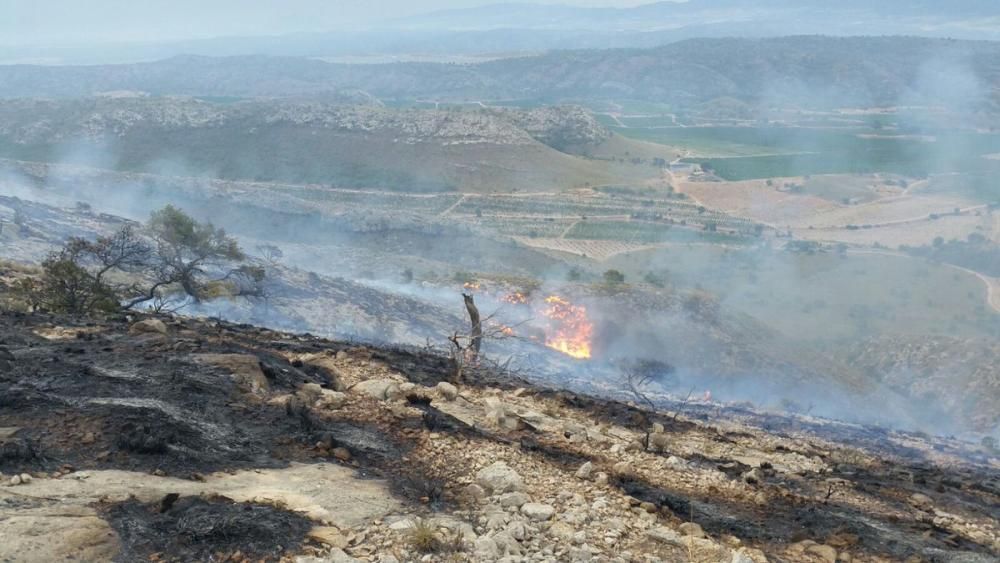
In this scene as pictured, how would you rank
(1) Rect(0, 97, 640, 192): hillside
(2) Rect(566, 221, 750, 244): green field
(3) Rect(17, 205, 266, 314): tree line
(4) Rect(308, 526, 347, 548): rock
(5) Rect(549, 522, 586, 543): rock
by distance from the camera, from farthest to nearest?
1. (1) Rect(0, 97, 640, 192): hillside
2. (2) Rect(566, 221, 750, 244): green field
3. (3) Rect(17, 205, 266, 314): tree line
4. (5) Rect(549, 522, 586, 543): rock
5. (4) Rect(308, 526, 347, 548): rock

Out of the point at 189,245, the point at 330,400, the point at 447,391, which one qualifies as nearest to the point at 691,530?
the point at 447,391

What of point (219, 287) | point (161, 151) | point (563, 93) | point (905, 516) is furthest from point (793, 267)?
point (563, 93)

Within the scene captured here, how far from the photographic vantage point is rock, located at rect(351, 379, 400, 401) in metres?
10.8

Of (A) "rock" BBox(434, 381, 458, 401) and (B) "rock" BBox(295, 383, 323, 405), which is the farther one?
(A) "rock" BBox(434, 381, 458, 401)

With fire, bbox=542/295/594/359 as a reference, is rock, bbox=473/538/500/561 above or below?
above

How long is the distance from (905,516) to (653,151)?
100 meters

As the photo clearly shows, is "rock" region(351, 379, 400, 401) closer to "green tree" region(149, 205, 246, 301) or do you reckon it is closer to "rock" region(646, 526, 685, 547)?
"rock" region(646, 526, 685, 547)

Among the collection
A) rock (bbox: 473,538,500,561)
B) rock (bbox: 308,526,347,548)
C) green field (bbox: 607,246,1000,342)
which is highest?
rock (bbox: 308,526,347,548)

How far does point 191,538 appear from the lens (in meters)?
6.17

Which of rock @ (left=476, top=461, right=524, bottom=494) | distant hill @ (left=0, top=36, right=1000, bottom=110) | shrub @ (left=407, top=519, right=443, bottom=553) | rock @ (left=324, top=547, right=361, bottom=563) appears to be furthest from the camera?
distant hill @ (left=0, top=36, right=1000, bottom=110)

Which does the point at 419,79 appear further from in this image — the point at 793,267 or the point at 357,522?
the point at 357,522

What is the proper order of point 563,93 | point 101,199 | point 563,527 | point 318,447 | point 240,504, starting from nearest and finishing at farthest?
point 240,504 → point 563,527 → point 318,447 → point 101,199 → point 563,93

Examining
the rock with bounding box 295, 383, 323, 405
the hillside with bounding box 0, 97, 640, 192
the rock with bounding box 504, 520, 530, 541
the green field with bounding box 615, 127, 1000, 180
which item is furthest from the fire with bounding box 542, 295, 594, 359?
the green field with bounding box 615, 127, 1000, 180

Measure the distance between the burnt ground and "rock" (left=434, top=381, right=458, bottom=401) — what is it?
0.40 m
